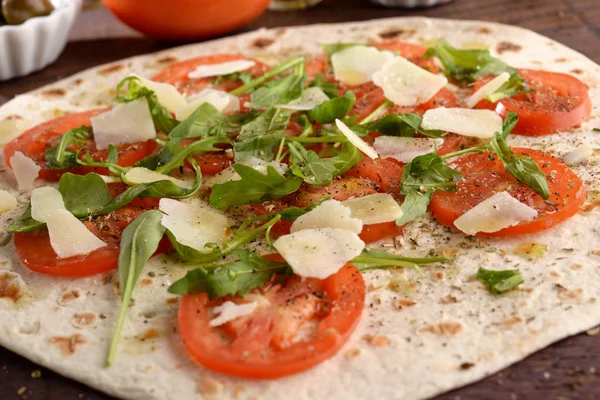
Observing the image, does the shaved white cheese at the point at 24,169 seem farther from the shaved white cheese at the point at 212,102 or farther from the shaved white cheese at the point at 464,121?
the shaved white cheese at the point at 464,121

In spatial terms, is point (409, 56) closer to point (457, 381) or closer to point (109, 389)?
point (457, 381)

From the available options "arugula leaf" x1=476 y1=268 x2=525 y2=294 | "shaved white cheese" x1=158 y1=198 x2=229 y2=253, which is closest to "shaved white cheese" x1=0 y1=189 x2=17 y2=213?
"shaved white cheese" x1=158 y1=198 x2=229 y2=253

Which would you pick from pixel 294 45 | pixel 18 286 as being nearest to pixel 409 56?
pixel 294 45

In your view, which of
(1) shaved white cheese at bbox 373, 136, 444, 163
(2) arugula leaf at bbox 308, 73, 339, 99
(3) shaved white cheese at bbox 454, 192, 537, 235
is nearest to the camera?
(3) shaved white cheese at bbox 454, 192, 537, 235

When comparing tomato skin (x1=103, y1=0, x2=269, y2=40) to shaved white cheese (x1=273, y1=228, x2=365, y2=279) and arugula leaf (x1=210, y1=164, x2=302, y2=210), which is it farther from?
shaved white cheese (x1=273, y1=228, x2=365, y2=279)

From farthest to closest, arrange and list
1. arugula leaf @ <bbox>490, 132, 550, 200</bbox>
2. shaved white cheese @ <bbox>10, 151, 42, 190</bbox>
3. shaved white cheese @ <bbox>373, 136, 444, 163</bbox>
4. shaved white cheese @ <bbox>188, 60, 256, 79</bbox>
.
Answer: shaved white cheese @ <bbox>188, 60, 256, 79</bbox> < shaved white cheese @ <bbox>10, 151, 42, 190</bbox> < shaved white cheese @ <bbox>373, 136, 444, 163</bbox> < arugula leaf @ <bbox>490, 132, 550, 200</bbox>

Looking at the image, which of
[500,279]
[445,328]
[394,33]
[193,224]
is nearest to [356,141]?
[193,224]

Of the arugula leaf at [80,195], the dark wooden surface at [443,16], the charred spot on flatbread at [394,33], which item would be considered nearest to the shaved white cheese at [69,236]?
the arugula leaf at [80,195]
